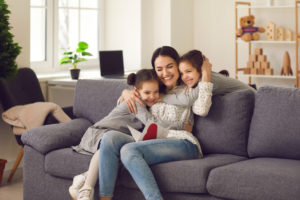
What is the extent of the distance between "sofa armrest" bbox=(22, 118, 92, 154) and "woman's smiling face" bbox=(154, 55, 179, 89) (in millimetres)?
701

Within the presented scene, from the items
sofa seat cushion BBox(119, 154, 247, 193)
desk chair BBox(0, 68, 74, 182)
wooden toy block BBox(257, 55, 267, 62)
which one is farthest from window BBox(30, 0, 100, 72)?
sofa seat cushion BBox(119, 154, 247, 193)

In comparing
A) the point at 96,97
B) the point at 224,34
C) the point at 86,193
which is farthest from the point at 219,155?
the point at 224,34

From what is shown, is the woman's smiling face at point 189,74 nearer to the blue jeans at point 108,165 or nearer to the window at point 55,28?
the blue jeans at point 108,165

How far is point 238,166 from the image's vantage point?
2801 mm

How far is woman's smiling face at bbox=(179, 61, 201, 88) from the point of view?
3.20m

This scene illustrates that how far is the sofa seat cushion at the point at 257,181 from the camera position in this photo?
2578 mm

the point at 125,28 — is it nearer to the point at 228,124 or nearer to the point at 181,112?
the point at 181,112

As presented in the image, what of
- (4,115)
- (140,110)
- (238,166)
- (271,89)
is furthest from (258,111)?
(4,115)

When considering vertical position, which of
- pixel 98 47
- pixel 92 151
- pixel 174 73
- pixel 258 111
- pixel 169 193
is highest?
pixel 98 47

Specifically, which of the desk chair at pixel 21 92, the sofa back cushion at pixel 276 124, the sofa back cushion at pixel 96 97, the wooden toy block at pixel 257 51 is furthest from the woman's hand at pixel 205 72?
the wooden toy block at pixel 257 51

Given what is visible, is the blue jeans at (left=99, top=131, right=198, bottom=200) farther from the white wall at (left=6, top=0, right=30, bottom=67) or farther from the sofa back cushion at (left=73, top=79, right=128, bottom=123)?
the white wall at (left=6, top=0, right=30, bottom=67)

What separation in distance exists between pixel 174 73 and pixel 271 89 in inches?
23.2

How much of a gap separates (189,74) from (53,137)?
945 mm

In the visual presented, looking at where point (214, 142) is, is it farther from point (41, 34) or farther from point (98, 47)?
point (98, 47)
